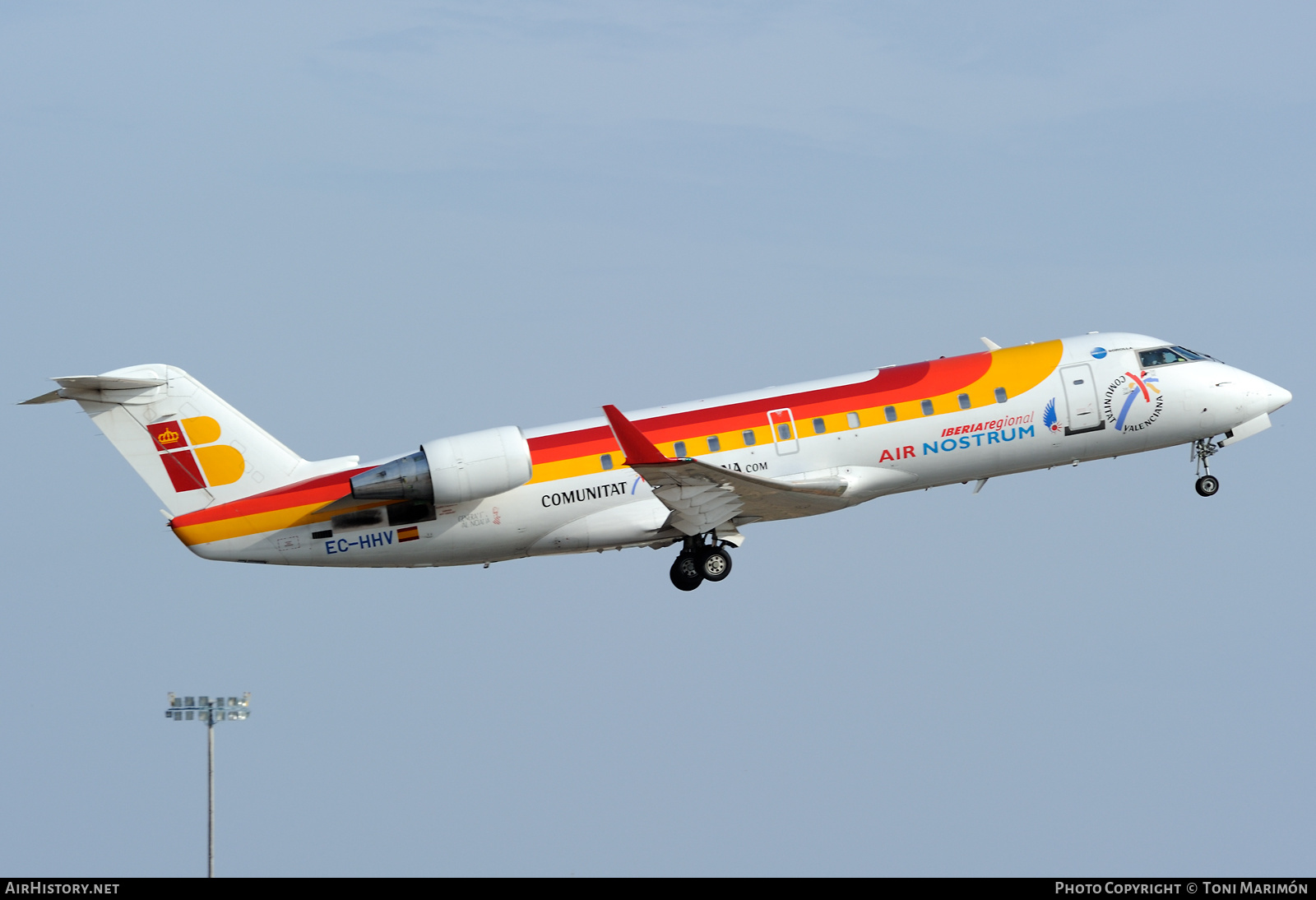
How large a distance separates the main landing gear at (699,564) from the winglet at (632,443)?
288 cm

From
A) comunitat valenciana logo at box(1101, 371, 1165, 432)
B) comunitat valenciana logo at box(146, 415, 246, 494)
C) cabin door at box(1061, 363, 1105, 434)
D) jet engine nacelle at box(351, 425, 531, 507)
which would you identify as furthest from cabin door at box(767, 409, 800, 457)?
comunitat valenciana logo at box(146, 415, 246, 494)

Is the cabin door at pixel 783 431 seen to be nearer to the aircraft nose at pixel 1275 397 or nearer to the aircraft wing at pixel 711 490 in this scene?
the aircraft wing at pixel 711 490

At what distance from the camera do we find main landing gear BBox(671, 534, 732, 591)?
29.2m

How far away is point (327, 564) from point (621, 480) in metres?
5.56

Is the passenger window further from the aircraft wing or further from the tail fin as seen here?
the tail fin

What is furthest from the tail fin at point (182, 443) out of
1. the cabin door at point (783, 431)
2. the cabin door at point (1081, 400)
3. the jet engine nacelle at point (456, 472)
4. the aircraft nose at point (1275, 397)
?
the aircraft nose at point (1275, 397)

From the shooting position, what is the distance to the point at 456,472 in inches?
1091

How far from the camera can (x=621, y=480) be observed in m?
28.7

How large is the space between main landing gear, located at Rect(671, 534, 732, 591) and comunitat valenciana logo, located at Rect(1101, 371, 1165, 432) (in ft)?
25.4

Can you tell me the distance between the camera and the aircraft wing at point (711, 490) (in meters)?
26.5

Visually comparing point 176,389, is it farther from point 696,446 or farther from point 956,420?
point 956,420

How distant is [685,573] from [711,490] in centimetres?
220
